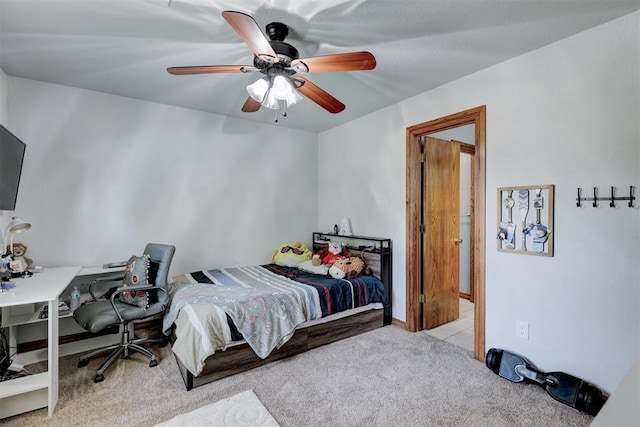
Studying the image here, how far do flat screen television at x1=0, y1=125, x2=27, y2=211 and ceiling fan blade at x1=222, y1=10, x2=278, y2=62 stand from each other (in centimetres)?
183

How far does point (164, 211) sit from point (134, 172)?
1.66 ft

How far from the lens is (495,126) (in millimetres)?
2518

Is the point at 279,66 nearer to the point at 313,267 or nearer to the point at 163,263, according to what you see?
the point at 163,263

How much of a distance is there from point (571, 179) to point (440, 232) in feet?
4.80

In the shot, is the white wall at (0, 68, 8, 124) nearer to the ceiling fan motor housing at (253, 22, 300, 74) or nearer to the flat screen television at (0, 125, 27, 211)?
the flat screen television at (0, 125, 27, 211)

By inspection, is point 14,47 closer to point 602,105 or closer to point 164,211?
point 164,211

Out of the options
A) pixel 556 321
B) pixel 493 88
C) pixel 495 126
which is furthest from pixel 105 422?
pixel 493 88

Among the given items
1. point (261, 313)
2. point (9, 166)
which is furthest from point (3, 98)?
point (261, 313)

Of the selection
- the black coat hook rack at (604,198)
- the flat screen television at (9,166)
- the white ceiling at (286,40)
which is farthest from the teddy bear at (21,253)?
the black coat hook rack at (604,198)

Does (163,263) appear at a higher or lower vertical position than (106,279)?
higher

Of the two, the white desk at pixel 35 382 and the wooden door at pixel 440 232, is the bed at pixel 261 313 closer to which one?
the wooden door at pixel 440 232

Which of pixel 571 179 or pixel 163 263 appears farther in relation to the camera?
pixel 163 263

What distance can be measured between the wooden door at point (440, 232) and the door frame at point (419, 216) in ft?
0.39

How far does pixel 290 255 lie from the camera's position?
379 centimetres
